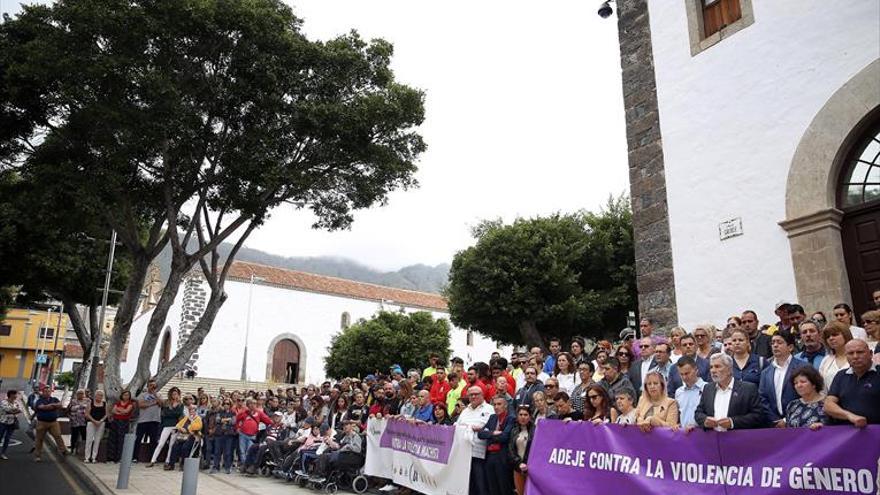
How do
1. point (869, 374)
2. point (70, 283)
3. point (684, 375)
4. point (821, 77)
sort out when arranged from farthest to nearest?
point (70, 283) < point (821, 77) < point (684, 375) < point (869, 374)

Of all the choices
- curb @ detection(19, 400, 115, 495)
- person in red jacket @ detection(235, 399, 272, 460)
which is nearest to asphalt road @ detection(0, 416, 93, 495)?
curb @ detection(19, 400, 115, 495)

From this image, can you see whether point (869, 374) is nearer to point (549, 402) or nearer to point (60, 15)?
point (549, 402)

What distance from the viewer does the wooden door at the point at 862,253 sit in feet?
21.6

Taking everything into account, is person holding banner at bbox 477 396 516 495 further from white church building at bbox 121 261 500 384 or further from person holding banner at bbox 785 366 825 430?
white church building at bbox 121 261 500 384

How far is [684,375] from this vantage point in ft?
16.6

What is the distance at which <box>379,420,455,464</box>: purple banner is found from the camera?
7.41 m

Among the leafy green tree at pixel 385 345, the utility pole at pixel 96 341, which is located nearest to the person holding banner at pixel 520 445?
the utility pole at pixel 96 341

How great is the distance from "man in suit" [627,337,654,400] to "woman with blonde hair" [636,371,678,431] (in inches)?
40.6

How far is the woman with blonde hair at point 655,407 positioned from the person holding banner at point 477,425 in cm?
222

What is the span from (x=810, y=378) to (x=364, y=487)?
21.7 ft

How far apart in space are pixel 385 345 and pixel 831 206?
26.6 metres

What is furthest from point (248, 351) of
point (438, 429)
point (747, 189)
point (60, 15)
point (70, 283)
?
point (747, 189)

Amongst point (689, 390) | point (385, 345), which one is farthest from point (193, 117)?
point (385, 345)

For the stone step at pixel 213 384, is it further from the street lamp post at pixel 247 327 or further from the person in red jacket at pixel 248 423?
the person in red jacket at pixel 248 423
